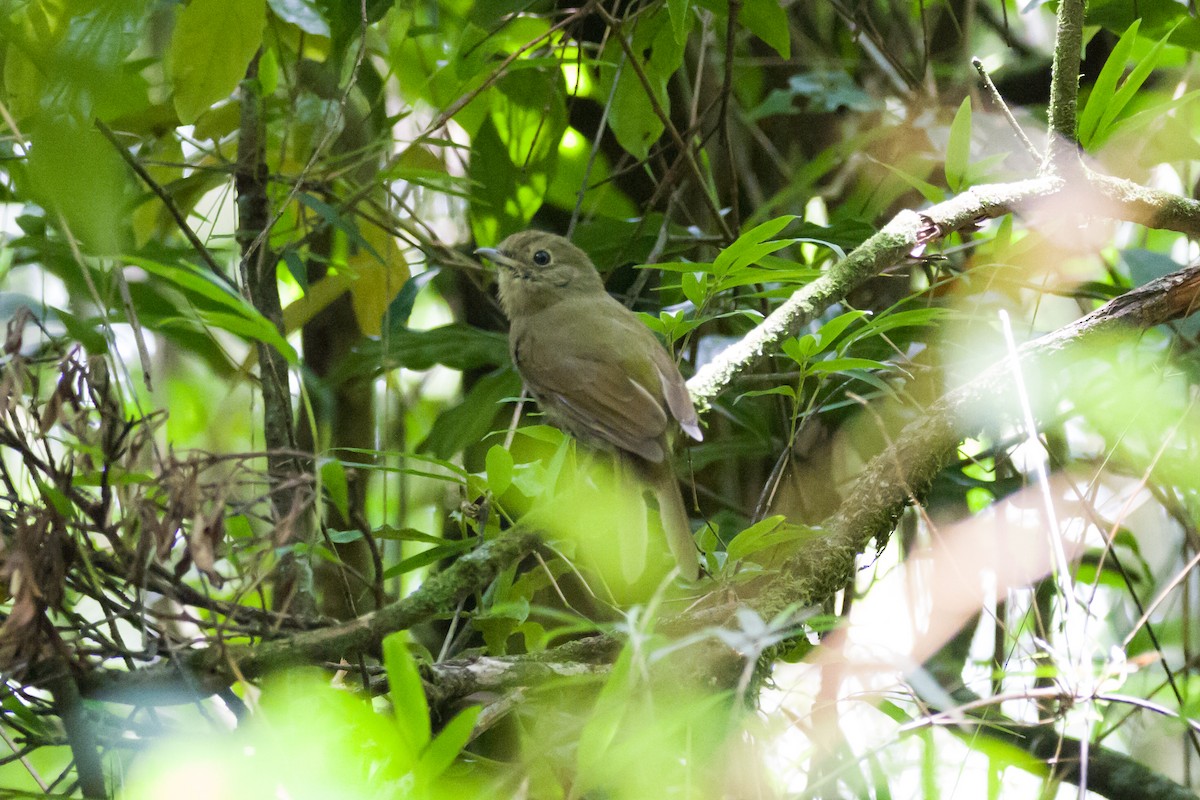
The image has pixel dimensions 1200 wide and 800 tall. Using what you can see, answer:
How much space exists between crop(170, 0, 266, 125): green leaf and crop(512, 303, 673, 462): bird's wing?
117 centimetres

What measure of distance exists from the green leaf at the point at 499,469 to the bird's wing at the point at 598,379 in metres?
0.85

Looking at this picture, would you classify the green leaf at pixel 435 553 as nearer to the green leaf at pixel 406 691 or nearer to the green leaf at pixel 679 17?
the green leaf at pixel 406 691

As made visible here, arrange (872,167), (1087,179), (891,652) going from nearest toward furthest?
(891,652) → (1087,179) → (872,167)

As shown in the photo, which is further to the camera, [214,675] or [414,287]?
[414,287]

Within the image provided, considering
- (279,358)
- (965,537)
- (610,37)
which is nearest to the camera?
(279,358)

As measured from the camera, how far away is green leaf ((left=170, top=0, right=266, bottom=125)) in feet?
6.84

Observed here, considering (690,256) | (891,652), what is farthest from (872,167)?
(891,652)

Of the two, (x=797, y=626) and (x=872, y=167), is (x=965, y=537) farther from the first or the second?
(x=872, y=167)

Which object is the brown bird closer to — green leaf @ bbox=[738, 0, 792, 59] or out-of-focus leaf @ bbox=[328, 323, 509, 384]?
out-of-focus leaf @ bbox=[328, 323, 509, 384]

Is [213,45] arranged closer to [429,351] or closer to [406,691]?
[429,351]

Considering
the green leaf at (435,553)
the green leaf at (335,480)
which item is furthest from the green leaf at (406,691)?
the green leaf at (435,553)

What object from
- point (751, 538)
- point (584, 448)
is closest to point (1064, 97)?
point (751, 538)

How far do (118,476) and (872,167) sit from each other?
10.2 feet

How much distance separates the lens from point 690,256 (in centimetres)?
352
